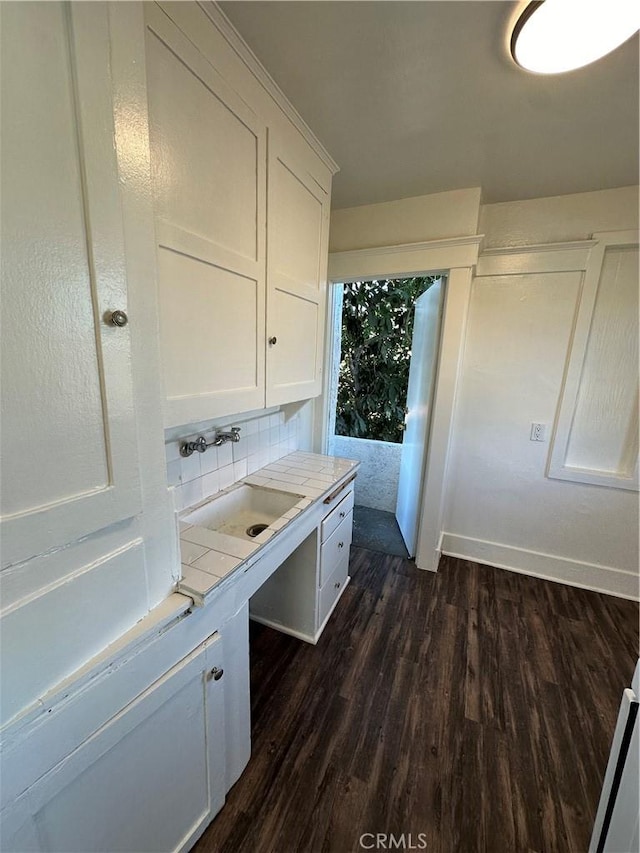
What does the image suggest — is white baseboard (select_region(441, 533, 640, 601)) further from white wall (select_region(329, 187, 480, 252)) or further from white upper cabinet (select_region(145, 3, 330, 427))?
white wall (select_region(329, 187, 480, 252))

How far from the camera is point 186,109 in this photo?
0.91 metres

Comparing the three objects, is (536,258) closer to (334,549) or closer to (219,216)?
(219,216)

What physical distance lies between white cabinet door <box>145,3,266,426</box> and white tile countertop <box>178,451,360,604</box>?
411 millimetres

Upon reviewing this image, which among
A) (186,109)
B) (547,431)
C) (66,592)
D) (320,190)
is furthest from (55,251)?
(547,431)

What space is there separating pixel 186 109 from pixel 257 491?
141cm

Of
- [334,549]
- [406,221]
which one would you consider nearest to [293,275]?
[406,221]

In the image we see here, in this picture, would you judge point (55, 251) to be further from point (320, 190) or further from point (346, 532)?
point (346, 532)

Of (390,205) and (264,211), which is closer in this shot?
(264,211)

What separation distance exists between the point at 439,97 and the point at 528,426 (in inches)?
72.3

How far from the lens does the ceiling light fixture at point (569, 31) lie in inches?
34.6

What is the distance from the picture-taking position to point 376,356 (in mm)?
3398

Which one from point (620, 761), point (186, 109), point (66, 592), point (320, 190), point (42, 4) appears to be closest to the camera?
point (42, 4)

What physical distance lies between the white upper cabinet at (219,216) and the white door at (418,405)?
3.50ft

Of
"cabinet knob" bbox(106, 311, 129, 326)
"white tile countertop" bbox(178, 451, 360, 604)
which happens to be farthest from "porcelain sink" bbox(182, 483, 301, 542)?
"cabinet knob" bbox(106, 311, 129, 326)
